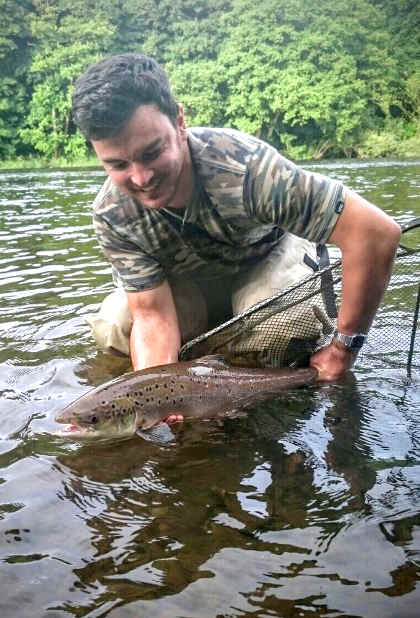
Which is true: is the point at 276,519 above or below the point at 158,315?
below

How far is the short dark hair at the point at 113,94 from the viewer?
105 inches

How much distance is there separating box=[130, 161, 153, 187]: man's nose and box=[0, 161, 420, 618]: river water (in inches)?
50.2

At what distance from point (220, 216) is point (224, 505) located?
1.55 m

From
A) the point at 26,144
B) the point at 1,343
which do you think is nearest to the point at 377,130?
the point at 26,144

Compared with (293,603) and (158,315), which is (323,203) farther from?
(293,603)

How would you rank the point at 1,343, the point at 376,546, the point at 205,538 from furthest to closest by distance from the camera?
the point at 1,343 → the point at 205,538 → the point at 376,546

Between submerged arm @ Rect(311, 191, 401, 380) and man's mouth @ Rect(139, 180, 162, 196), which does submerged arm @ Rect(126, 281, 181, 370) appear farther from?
submerged arm @ Rect(311, 191, 401, 380)

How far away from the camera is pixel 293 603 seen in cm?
178

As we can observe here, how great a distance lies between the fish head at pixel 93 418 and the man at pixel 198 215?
1.95 feet

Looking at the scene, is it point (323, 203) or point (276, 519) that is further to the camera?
point (323, 203)

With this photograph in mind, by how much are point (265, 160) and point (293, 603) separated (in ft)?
6.64

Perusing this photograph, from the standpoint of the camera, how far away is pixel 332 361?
132 inches

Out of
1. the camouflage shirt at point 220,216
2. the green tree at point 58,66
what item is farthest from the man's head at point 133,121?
the green tree at point 58,66

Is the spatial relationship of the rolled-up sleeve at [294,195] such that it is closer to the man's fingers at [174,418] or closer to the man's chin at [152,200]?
the man's chin at [152,200]
